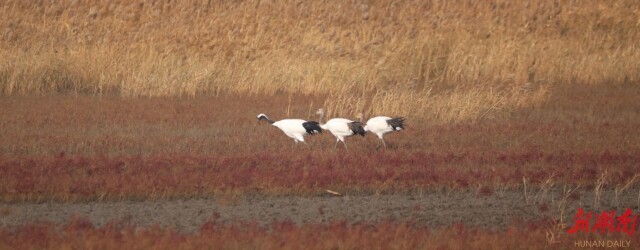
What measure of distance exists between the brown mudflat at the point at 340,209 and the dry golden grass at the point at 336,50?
690 centimetres

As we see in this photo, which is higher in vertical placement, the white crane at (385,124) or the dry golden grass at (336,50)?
the dry golden grass at (336,50)

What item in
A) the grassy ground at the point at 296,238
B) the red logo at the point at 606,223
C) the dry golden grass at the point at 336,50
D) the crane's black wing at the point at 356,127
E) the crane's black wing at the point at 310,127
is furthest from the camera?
the dry golden grass at the point at 336,50

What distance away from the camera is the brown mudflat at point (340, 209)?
9.83 metres

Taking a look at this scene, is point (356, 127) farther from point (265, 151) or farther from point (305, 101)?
point (305, 101)

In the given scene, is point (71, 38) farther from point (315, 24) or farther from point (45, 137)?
point (45, 137)

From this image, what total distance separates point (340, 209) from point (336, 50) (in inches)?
581

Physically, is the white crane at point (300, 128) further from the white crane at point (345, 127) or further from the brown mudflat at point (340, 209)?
the brown mudflat at point (340, 209)

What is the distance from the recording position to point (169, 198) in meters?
11.1

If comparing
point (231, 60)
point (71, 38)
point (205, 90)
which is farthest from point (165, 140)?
point (71, 38)

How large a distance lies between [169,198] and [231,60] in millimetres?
13775

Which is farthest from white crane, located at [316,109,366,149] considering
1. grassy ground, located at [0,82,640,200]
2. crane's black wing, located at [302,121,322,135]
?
grassy ground, located at [0,82,640,200]

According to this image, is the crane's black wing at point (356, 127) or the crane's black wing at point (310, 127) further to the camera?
the crane's black wing at point (310, 127)

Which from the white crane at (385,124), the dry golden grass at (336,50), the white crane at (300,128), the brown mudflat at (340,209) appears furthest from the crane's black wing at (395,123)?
the dry golden grass at (336,50)

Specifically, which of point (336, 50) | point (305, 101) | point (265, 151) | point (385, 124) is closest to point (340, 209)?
point (385, 124)
